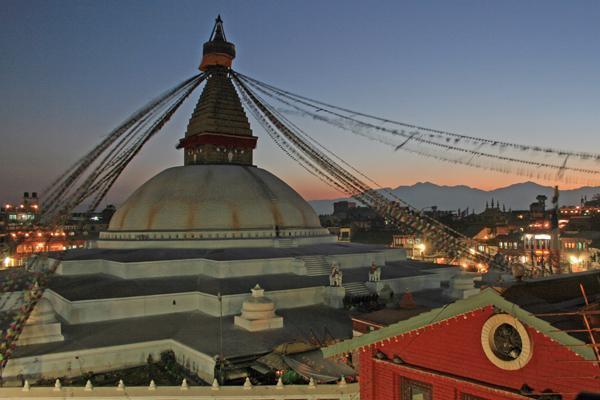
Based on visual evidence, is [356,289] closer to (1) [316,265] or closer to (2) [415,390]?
(1) [316,265]

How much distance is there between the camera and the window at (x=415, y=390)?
771 cm

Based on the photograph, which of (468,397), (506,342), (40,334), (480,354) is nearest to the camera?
(506,342)

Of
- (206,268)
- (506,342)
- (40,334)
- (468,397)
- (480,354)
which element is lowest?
(40,334)

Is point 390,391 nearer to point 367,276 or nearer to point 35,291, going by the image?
point 35,291

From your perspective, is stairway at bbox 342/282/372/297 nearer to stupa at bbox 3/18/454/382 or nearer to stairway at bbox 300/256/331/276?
stupa at bbox 3/18/454/382

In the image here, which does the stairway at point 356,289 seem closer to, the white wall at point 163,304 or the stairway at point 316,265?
the white wall at point 163,304

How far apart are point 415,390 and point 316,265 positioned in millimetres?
12059

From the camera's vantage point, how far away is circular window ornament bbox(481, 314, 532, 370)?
256 inches

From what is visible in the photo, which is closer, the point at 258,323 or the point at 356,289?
the point at 258,323

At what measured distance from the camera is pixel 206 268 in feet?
63.0

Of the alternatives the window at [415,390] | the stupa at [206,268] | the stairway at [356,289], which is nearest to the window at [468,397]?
the window at [415,390]

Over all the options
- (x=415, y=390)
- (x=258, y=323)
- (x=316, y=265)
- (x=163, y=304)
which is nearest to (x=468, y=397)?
(x=415, y=390)

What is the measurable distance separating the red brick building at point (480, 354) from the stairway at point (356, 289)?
31.2 feet

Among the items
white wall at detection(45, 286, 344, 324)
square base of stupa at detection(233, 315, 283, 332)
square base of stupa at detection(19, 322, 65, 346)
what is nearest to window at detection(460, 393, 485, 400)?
square base of stupa at detection(233, 315, 283, 332)
